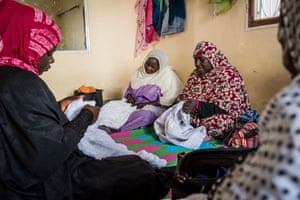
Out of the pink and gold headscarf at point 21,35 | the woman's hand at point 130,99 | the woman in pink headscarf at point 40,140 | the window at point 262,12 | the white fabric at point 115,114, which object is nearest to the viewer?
the woman in pink headscarf at point 40,140

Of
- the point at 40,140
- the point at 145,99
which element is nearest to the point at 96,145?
the point at 40,140

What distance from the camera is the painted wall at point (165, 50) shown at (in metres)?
2.52

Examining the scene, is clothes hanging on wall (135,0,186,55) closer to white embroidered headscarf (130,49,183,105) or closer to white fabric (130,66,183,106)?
white embroidered headscarf (130,49,183,105)

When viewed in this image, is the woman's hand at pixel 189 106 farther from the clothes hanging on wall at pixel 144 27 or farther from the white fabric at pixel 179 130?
the clothes hanging on wall at pixel 144 27

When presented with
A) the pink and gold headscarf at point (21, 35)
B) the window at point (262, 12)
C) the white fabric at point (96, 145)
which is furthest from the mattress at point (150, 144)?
the pink and gold headscarf at point (21, 35)

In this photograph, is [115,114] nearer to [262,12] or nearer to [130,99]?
[130,99]

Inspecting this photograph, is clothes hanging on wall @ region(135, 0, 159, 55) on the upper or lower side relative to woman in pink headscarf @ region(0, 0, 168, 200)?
upper

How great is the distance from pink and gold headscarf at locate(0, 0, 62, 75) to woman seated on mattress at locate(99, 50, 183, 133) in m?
1.58

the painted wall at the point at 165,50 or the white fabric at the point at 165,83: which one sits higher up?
the painted wall at the point at 165,50

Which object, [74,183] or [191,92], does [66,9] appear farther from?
[74,183]

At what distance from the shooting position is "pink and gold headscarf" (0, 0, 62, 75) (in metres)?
1.16

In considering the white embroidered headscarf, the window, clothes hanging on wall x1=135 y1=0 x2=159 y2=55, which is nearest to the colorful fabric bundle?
the window

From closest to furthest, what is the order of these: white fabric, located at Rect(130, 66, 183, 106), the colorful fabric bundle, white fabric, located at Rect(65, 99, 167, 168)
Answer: white fabric, located at Rect(65, 99, 167, 168) → the colorful fabric bundle → white fabric, located at Rect(130, 66, 183, 106)

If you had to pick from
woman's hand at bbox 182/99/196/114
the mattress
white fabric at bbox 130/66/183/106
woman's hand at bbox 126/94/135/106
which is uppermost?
white fabric at bbox 130/66/183/106
